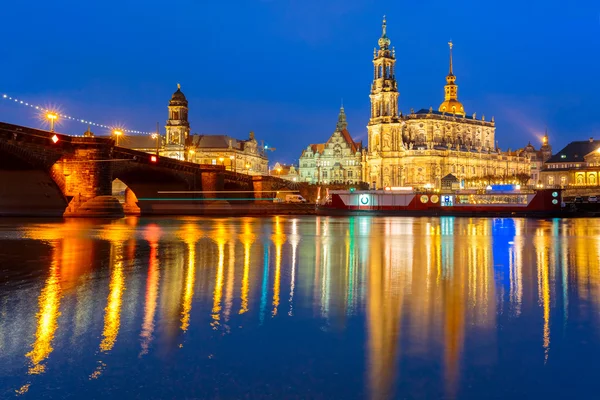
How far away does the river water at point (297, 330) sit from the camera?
595cm

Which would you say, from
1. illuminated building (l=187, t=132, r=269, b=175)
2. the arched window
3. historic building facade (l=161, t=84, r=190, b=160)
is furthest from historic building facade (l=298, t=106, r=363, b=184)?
the arched window

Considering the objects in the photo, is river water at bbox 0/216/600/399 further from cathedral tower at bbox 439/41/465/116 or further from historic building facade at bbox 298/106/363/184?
cathedral tower at bbox 439/41/465/116

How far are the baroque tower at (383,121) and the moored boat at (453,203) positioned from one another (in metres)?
72.1

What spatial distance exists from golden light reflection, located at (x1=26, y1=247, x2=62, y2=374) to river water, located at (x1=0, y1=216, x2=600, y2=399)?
0.12 ft

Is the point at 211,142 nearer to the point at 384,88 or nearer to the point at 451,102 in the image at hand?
the point at 384,88

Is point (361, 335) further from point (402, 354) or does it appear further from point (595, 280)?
point (595, 280)

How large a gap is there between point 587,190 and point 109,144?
113 meters

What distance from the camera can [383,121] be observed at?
488ft

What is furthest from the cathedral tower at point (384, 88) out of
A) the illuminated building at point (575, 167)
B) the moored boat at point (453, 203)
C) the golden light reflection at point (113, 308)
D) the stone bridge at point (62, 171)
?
the golden light reflection at point (113, 308)

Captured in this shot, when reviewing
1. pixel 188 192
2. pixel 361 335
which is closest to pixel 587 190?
pixel 188 192

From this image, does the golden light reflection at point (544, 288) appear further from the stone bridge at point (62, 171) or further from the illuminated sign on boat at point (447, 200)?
Result: the illuminated sign on boat at point (447, 200)

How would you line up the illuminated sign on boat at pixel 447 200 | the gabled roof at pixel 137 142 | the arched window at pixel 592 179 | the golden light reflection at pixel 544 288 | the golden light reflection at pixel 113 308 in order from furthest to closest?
the gabled roof at pixel 137 142
the arched window at pixel 592 179
the illuminated sign on boat at pixel 447 200
the golden light reflection at pixel 544 288
the golden light reflection at pixel 113 308

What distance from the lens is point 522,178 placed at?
135125 millimetres

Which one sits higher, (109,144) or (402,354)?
(109,144)
